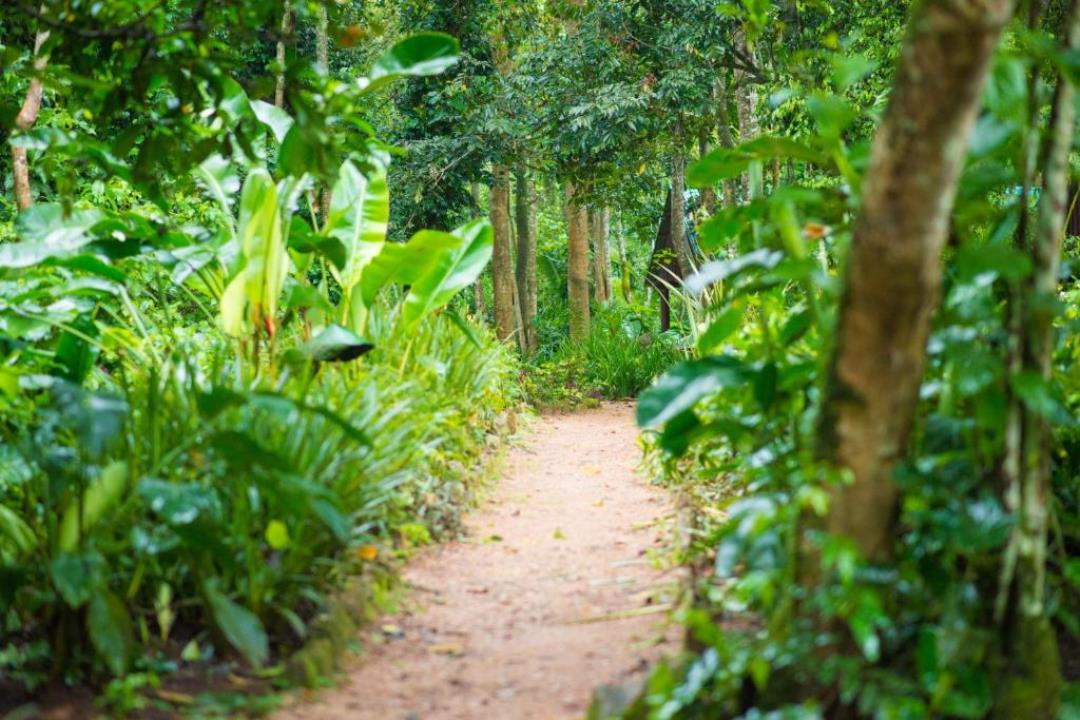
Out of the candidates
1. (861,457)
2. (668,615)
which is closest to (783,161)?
(668,615)

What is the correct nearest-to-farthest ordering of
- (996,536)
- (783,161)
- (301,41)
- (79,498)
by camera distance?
1. (996,536)
2. (79,498)
3. (783,161)
4. (301,41)

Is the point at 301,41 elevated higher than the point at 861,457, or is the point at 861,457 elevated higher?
the point at 301,41

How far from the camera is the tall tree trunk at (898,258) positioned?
6.70 ft

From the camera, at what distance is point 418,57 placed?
4.95 meters

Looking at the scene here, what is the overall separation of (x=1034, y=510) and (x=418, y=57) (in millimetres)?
3567

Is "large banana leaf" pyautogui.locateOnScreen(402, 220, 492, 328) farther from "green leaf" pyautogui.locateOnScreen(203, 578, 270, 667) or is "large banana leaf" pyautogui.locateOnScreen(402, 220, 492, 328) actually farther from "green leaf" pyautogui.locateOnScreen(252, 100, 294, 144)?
"green leaf" pyautogui.locateOnScreen(203, 578, 270, 667)

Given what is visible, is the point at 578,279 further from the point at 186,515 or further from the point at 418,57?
the point at 186,515

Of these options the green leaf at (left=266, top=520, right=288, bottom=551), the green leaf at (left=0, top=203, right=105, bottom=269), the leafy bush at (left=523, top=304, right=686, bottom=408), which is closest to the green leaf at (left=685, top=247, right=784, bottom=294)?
the green leaf at (left=266, top=520, right=288, bottom=551)

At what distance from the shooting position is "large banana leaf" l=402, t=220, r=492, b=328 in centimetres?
648

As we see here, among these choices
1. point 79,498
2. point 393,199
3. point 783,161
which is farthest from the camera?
point 393,199

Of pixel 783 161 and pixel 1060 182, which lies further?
pixel 783 161

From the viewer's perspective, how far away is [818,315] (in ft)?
10.0

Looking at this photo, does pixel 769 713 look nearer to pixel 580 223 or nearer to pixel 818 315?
pixel 818 315

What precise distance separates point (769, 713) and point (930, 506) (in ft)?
2.18
